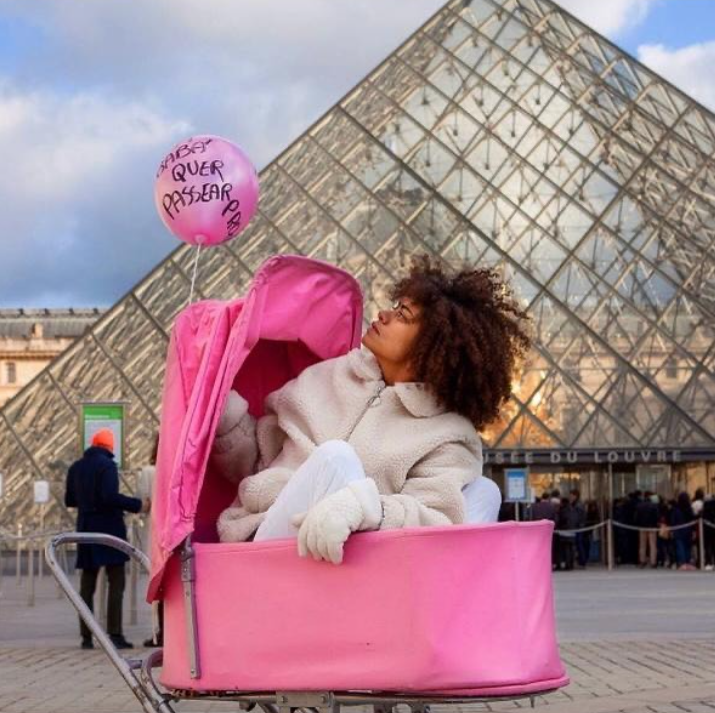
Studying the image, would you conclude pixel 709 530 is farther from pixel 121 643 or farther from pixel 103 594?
pixel 121 643

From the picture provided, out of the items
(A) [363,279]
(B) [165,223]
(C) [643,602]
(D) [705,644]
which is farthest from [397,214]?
(B) [165,223]

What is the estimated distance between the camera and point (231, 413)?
390cm

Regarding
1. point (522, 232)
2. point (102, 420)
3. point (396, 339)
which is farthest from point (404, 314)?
point (522, 232)

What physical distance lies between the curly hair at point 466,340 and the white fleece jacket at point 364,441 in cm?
4

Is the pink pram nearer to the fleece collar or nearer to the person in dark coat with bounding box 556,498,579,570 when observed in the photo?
the fleece collar

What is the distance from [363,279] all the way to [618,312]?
3.86 metres

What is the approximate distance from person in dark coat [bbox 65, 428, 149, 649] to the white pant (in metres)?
7.39

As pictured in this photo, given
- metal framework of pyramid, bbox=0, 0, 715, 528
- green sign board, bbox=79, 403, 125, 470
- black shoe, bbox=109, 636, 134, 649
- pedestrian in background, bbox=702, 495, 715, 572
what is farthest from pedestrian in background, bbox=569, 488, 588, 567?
black shoe, bbox=109, 636, 134, 649

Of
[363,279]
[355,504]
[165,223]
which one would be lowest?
[355,504]

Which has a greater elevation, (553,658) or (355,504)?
(355,504)

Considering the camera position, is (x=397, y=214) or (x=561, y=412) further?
(x=397, y=214)

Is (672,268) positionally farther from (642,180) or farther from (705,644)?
(705,644)

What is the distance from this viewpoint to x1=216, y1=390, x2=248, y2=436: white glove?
3898 millimetres

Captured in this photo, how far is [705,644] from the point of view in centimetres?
1016
